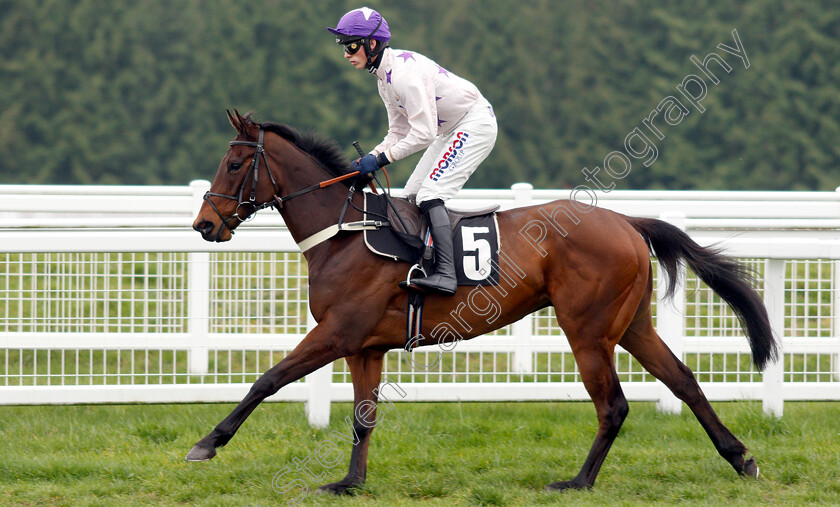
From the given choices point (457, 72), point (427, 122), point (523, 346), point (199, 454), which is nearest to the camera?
point (199, 454)

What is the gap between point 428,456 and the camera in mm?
4961

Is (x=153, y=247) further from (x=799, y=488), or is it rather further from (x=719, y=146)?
(x=719, y=146)

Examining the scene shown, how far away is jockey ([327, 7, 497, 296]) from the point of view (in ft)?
14.7

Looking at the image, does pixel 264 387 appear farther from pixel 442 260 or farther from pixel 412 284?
pixel 442 260

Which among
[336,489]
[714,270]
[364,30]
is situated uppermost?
[364,30]

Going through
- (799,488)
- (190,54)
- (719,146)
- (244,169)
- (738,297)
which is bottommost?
(799,488)

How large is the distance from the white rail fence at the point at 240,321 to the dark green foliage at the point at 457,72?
14225mm

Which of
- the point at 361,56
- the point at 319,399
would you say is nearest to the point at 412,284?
the point at 361,56

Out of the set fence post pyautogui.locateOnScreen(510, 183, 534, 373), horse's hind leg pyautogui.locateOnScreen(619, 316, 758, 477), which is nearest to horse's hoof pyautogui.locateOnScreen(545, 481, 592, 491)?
horse's hind leg pyautogui.locateOnScreen(619, 316, 758, 477)

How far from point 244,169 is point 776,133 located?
55.8 ft

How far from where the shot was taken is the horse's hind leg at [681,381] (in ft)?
15.2

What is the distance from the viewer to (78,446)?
16.9 ft

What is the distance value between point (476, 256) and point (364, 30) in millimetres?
1107

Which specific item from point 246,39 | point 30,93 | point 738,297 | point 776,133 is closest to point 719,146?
point 776,133
